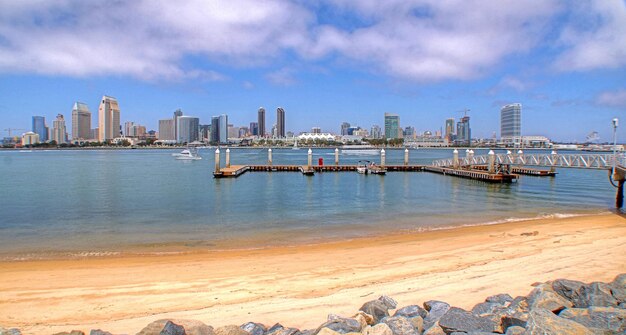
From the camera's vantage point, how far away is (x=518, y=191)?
34344 mm

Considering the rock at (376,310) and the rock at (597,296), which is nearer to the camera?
the rock at (597,296)

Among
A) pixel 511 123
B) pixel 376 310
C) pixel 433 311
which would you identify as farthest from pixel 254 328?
pixel 511 123

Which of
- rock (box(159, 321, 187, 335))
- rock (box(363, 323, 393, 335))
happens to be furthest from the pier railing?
rock (box(159, 321, 187, 335))

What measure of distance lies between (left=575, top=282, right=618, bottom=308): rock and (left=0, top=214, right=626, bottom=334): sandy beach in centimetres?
128

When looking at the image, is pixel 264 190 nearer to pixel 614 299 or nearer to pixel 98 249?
pixel 98 249

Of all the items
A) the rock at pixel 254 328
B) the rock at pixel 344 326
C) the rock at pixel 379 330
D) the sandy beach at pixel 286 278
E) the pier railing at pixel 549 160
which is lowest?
the sandy beach at pixel 286 278

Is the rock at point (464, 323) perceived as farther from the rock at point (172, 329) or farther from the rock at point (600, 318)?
the rock at point (172, 329)

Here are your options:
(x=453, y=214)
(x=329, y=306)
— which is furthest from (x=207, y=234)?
(x=453, y=214)

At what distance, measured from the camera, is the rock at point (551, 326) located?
15.0 feet

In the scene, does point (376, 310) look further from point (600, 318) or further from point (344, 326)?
point (600, 318)

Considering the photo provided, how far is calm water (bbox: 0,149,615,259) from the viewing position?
16328 mm

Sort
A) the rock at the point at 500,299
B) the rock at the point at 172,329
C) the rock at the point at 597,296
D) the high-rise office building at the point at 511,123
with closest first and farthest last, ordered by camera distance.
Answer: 1. the rock at the point at 172,329
2. the rock at the point at 597,296
3. the rock at the point at 500,299
4. the high-rise office building at the point at 511,123

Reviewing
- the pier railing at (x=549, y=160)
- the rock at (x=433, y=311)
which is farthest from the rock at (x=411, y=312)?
the pier railing at (x=549, y=160)

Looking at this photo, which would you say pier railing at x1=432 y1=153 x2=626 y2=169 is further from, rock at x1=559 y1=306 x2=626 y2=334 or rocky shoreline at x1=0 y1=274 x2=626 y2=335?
rock at x1=559 y1=306 x2=626 y2=334
